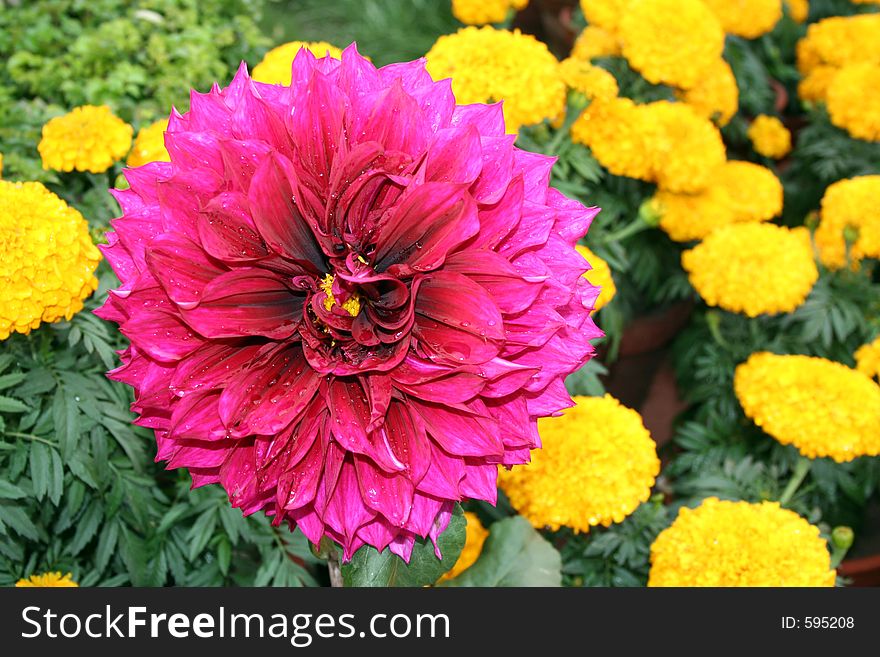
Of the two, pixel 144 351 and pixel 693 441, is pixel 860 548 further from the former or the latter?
pixel 144 351

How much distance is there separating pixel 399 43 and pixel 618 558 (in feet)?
11.1

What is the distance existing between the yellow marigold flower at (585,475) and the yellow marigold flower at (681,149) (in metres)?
0.69

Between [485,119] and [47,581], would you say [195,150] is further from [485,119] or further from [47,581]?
[47,581]

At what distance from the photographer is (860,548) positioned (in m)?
2.46

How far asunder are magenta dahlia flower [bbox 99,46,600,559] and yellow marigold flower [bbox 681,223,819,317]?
124 cm

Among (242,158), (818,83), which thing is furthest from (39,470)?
(818,83)

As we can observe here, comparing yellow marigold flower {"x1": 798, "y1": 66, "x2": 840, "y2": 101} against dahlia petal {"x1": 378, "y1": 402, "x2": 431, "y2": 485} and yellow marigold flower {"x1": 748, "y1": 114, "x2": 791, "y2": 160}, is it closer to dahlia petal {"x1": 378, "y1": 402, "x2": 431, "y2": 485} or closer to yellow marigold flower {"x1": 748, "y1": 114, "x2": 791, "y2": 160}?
yellow marigold flower {"x1": 748, "y1": 114, "x2": 791, "y2": 160}

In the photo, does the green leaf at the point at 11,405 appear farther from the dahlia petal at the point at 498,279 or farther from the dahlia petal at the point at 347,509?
the dahlia petal at the point at 498,279

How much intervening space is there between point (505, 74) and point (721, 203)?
2.65 ft

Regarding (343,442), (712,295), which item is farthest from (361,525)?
(712,295)

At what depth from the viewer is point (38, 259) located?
1.21 meters

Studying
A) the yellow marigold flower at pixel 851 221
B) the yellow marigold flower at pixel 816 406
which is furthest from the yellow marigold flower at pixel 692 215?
the yellow marigold flower at pixel 816 406

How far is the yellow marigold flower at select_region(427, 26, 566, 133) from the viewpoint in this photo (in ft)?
5.52

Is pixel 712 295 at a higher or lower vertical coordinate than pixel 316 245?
lower
